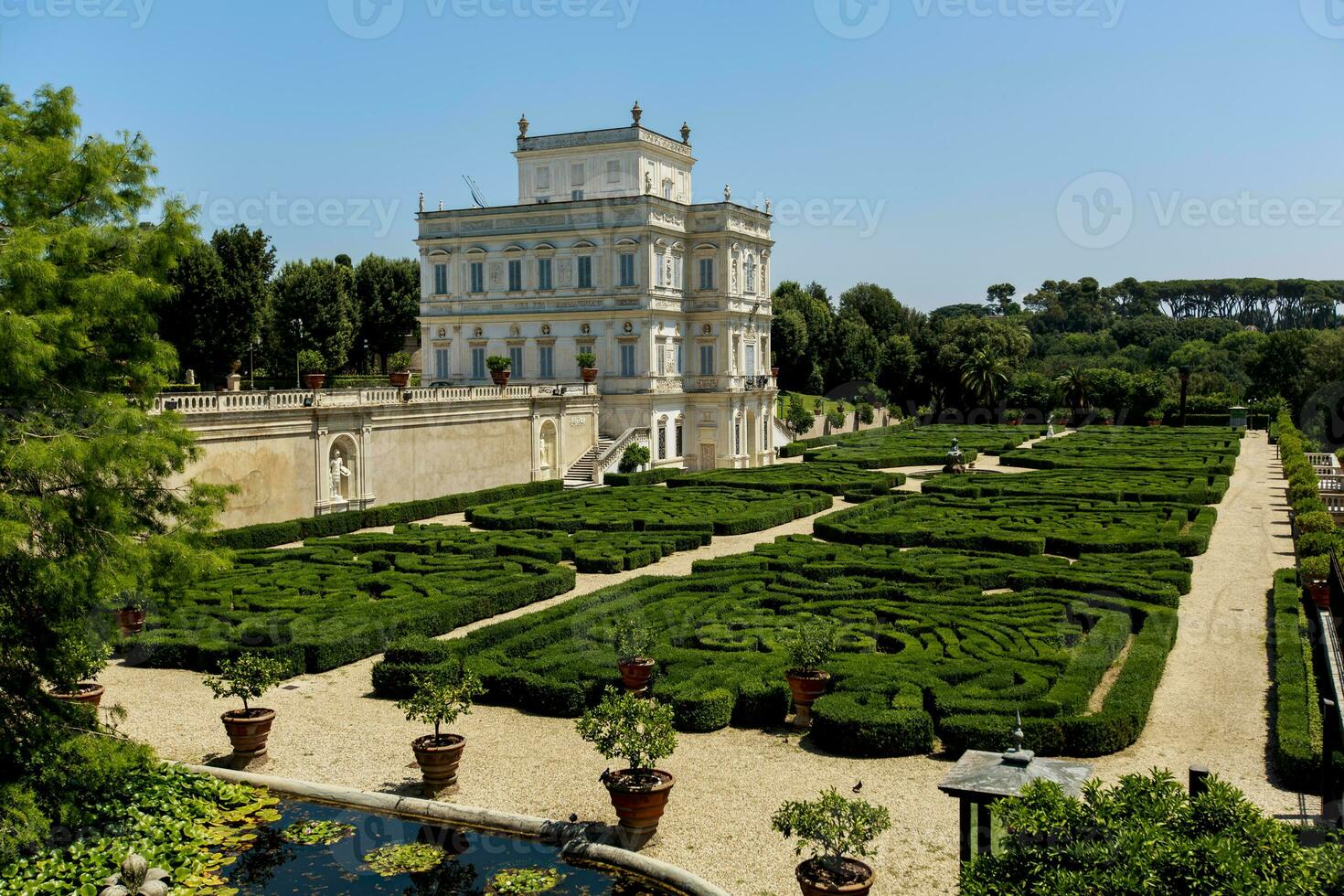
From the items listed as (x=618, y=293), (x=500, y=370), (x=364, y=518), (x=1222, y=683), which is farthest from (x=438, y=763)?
(x=618, y=293)

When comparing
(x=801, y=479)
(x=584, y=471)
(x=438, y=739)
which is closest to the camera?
(x=438, y=739)

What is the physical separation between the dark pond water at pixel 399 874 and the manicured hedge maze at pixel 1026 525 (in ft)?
57.8

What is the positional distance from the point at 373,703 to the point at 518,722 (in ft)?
7.56

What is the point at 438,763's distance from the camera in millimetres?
12953

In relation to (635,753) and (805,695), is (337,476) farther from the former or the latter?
(635,753)

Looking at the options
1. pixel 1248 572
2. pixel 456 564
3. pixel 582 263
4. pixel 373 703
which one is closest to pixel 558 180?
pixel 582 263

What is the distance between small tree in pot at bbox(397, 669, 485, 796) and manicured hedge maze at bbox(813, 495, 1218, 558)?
1599 centimetres

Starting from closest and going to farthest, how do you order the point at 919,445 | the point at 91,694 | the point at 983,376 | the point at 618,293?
the point at 91,694
the point at 618,293
the point at 919,445
the point at 983,376

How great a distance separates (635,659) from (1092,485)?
25.2m

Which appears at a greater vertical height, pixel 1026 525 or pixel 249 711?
pixel 1026 525

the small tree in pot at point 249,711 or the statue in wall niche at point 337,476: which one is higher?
the statue in wall niche at point 337,476

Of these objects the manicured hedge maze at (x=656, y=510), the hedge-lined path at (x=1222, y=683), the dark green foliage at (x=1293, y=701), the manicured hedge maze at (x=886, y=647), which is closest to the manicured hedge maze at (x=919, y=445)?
the manicured hedge maze at (x=656, y=510)

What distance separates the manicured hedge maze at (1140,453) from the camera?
44616mm

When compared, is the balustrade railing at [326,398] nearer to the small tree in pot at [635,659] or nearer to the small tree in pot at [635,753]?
the small tree in pot at [635,659]
